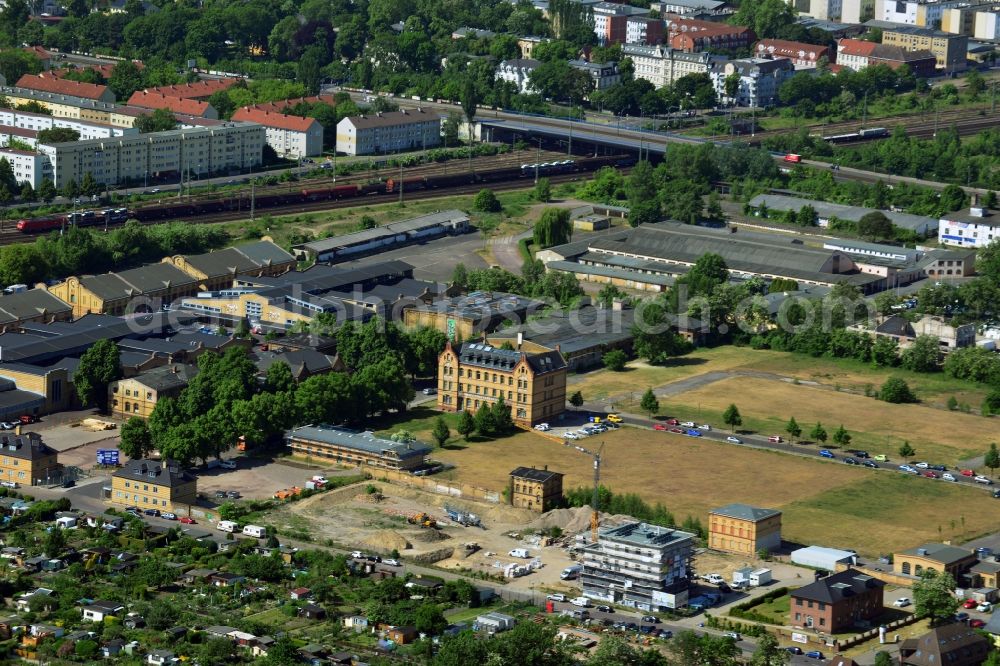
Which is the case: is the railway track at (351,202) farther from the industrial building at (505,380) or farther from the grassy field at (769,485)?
the grassy field at (769,485)

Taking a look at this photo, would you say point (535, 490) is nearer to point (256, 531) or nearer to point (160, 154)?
point (256, 531)

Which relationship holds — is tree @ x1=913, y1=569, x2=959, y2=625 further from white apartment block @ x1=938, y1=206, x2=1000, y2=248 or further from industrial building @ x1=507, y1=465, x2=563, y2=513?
white apartment block @ x1=938, y1=206, x2=1000, y2=248

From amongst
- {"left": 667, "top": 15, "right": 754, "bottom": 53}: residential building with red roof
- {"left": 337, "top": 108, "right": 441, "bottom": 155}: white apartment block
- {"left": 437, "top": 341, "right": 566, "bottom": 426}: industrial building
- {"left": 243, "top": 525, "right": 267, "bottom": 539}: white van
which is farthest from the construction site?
{"left": 667, "top": 15, "right": 754, "bottom": 53}: residential building with red roof

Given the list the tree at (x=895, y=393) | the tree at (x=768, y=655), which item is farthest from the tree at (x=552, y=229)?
the tree at (x=768, y=655)

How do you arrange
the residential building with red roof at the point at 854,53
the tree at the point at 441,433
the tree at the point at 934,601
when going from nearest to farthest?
the tree at the point at 934,601 < the tree at the point at 441,433 < the residential building with red roof at the point at 854,53

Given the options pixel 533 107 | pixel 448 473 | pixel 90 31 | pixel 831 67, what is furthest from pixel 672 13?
pixel 448 473

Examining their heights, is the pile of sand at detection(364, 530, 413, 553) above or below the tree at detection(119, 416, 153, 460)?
below
